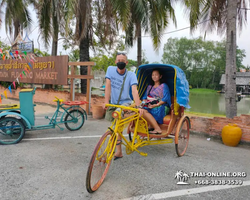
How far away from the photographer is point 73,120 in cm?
567

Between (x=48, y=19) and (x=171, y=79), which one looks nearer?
(x=171, y=79)

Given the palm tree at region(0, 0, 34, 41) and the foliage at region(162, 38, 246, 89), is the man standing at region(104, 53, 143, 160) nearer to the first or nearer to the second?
the palm tree at region(0, 0, 34, 41)

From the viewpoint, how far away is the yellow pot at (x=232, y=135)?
187 inches

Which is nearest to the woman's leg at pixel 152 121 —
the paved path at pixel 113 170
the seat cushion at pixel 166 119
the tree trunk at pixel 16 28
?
the seat cushion at pixel 166 119

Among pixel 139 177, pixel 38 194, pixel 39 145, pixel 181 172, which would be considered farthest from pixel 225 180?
pixel 39 145

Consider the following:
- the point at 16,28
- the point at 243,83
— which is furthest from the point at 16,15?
the point at 243,83

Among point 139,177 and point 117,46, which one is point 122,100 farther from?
point 117,46

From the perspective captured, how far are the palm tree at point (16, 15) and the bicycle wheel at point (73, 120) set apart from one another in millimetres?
12602

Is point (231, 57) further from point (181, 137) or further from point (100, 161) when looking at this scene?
point (100, 161)

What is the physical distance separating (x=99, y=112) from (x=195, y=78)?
156 feet

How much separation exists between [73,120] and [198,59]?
49952mm

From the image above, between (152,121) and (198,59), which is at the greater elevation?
(198,59)

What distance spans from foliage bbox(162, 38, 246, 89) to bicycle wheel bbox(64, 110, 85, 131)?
48.2 metres

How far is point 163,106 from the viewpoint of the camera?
4.26m
